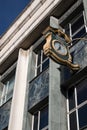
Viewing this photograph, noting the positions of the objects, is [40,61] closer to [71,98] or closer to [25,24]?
[25,24]

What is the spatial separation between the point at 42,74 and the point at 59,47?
3.10 metres

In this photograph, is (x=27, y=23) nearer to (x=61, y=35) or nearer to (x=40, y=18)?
(x=40, y=18)

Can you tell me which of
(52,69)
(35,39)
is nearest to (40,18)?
(35,39)

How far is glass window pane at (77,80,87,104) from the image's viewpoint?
10484 mm

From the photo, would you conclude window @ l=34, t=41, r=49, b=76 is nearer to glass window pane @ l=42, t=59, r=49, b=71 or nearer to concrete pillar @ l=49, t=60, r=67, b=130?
glass window pane @ l=42, t=59, r=49, b=71

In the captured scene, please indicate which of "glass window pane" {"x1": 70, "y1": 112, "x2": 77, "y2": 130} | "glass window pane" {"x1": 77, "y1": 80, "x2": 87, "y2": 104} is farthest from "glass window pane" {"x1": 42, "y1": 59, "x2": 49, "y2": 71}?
"glass window pane" {"x1": 70, "y1": 112, "x2": 77, "y2": 130}

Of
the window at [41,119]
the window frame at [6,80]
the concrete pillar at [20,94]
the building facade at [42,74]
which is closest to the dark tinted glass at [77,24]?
the building facade at [42,74]

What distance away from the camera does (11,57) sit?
17703mm

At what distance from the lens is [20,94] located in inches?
568

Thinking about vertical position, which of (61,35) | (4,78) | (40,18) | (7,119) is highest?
(40,18)

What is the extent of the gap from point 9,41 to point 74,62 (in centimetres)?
806

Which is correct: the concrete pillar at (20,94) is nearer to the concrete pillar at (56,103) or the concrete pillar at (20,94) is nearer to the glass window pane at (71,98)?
the concrete pillar at (56,103)

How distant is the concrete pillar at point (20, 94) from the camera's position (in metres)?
13.3

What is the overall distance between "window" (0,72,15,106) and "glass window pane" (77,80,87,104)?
684 centimetres
